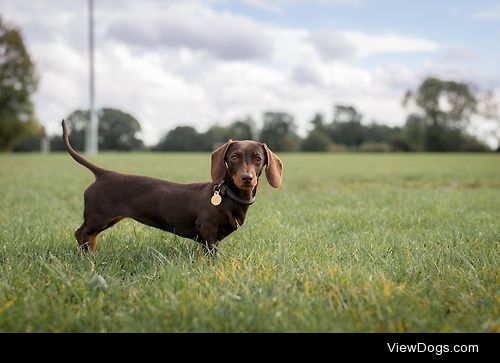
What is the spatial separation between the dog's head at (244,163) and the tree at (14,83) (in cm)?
4795

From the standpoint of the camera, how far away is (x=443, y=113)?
7450 centimetres

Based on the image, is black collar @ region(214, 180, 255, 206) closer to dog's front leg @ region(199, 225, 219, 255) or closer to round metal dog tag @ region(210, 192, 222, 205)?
round metal dog tag @ region(210, 192, 222, 205)

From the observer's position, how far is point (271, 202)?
7.74 metres

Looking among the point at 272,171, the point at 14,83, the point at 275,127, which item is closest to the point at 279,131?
the point at 275,127

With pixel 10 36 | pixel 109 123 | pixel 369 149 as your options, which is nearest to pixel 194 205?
pixel 10 36

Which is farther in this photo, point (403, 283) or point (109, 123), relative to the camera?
point (109, 123)

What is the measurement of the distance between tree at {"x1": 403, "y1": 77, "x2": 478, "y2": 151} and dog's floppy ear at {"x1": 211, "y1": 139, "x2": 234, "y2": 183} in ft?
243

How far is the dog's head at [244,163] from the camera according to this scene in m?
3.78

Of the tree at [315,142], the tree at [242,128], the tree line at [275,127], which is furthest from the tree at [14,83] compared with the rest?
the tree at [315,142]

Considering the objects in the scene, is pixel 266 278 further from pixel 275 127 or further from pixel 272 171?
pixel 275 127

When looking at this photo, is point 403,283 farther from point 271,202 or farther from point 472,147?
point 472,147
